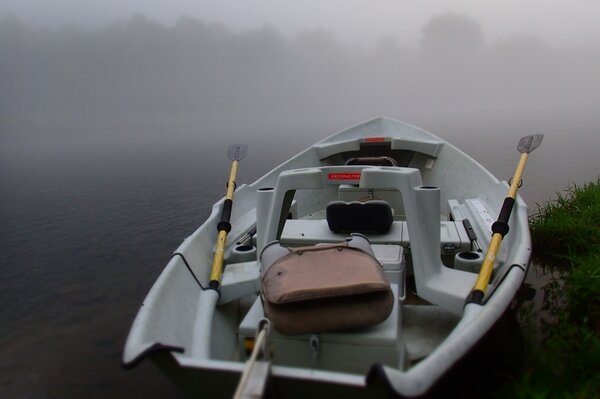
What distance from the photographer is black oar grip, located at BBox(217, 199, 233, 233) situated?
3938mm

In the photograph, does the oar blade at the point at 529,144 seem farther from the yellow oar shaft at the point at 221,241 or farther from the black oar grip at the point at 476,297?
the yellow oar shaft at the point at 221,241

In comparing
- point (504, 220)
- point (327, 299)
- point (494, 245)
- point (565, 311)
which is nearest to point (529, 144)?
point (504, 220)

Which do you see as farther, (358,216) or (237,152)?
(237,152)

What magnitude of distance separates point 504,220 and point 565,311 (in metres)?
0.90

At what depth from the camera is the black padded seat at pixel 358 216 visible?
3.40 meters

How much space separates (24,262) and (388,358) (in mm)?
7350

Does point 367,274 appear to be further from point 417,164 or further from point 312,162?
point 417,164

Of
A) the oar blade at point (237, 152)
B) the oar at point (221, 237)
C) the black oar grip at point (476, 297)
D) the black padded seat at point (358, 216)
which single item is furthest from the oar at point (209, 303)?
the oar blade at point (237, 152)

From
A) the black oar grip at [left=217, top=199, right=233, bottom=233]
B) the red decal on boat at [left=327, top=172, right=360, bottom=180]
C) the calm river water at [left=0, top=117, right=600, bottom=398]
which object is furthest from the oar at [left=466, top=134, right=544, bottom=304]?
the calm river water at [left=0, top=117, right=600, bottom=398]

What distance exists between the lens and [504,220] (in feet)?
12.1

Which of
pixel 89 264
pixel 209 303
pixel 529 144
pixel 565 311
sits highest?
pixel 529 144

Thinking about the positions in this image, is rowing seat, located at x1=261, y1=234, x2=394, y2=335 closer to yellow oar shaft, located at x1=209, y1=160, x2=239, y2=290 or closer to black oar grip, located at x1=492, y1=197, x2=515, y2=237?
yellow oar shaft, located at x1=209, y1=160, x2=239, y2=290

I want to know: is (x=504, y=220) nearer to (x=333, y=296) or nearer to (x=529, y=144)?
(x=529, y=144)

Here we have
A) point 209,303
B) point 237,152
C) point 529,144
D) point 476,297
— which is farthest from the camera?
point 237,152
